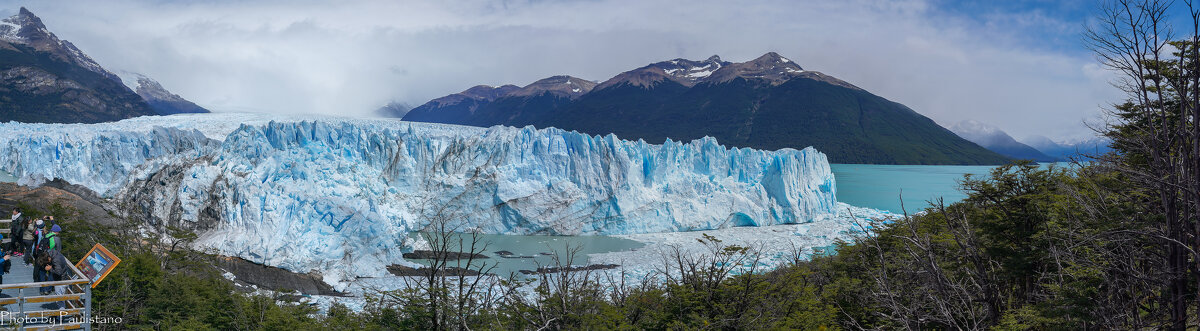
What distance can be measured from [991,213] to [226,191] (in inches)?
780

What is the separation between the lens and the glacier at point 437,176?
20.3 meters

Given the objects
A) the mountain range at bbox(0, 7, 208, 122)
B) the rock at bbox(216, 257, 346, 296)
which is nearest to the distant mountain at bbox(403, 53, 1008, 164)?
the mountain range at bbox(0, 7, 208, 122)

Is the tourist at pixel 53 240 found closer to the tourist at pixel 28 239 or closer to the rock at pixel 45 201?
the tourist at pixel 28 239

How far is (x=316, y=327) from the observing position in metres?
7.45

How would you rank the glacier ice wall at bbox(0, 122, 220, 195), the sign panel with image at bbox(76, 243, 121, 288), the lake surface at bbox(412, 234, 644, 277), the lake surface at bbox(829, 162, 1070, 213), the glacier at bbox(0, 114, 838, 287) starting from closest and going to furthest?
1. the sign panel with image at bbox(76, 243, 121, 288)
2. the lake surface at bbox(412, 234, 644, 277)
3. the glacier at bbox(0, 114, 838, 287)
4. the glacier ice wall at bbox(0, 122, 220, 195)
5. the lake surface at bbox(829, 162, 1070, 213)

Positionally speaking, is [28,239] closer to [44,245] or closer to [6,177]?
[44,245]

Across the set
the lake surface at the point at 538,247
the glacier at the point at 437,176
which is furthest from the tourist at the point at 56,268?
the glacier at the point at 437,176

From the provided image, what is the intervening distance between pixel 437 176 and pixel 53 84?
6959cm

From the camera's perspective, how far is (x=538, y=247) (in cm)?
2319

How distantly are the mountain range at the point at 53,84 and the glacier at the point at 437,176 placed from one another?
4290cm

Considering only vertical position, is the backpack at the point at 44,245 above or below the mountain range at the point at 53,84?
below

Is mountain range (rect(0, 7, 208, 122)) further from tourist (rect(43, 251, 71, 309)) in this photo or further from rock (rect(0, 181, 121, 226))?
tourist (rect(43, 251, 71, 309))

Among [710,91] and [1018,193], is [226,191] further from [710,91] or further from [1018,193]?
[710,91]

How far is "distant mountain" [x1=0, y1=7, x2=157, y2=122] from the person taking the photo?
63938mm
